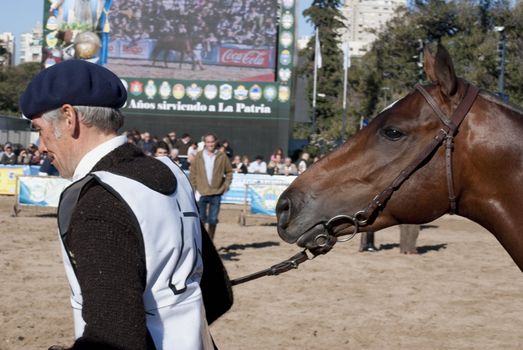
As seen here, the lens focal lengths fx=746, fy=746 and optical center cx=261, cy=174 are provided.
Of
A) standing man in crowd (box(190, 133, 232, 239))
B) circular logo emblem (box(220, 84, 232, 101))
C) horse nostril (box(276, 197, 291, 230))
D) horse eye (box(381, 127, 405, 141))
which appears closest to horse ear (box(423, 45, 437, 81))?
horse eye (box(381, 127, 405, 141))

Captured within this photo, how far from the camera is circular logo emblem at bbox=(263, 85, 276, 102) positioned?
101 ft

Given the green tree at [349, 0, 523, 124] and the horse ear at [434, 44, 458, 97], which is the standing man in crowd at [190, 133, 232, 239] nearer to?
the horse ear at [434, 44, 458, 97]

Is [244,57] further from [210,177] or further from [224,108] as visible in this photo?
[210,177]

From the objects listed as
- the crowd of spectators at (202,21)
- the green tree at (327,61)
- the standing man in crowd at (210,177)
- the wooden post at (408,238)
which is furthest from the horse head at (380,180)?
the green tree at (327,61)

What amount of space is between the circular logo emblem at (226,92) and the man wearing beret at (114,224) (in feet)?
95.1

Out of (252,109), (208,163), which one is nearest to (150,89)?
(252,109)

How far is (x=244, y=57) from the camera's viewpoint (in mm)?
30719

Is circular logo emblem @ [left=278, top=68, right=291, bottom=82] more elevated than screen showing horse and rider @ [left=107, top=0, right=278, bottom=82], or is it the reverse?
screen showing horse and rider @ [left=107, top=0, right=278, bottom=82]

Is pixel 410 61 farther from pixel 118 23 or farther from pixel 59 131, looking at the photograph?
pixel 59 131

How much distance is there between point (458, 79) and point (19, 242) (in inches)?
431

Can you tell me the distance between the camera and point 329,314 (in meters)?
7.78

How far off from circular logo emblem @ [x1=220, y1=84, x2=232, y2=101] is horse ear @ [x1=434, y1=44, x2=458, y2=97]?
2832 cm

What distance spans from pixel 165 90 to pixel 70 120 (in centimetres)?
2975

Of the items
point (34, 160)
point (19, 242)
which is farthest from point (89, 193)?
point (34, 160)
